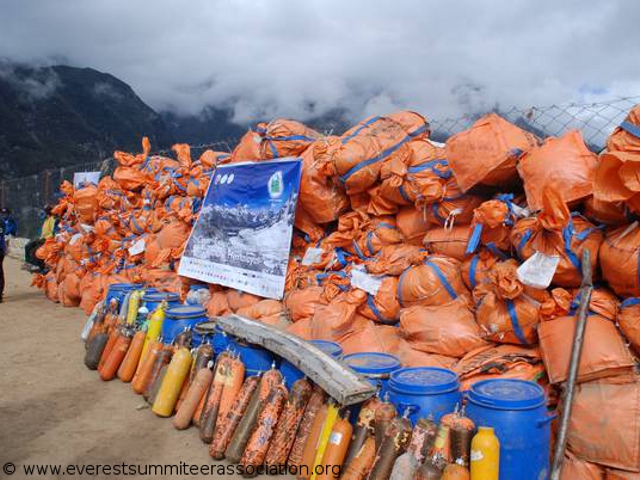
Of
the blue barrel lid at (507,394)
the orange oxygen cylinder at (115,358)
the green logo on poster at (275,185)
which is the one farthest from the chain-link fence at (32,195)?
the blue barrel lid at (507,394)

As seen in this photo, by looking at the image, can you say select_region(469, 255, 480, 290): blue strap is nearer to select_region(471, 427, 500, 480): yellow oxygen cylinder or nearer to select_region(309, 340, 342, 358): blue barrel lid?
select_region(309, 340, 342, 358): blue barrel lid

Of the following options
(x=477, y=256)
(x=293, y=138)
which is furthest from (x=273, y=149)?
(x=477, y=256)

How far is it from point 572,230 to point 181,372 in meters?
2.78

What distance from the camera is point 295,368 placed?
119 inches

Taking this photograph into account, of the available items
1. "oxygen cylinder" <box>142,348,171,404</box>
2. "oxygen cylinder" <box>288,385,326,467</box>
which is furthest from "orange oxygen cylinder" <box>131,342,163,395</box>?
"oxygen cylinder" <box>288,385,326,467</box>

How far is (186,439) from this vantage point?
128 inches

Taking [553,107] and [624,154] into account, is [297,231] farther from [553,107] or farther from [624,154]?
[624,154]

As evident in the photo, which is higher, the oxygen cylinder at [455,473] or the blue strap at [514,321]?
the blue strap at [514,321]

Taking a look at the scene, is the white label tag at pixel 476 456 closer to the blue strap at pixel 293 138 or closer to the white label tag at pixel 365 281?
the white label tag at pixel 365 281

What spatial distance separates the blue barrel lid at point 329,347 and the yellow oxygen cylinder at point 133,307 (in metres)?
2.32

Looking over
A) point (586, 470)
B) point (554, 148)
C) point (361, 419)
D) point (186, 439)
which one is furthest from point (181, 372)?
point (554, 148)

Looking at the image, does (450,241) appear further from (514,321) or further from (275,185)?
(275,185)

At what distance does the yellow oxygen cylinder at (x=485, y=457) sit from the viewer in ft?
6.65

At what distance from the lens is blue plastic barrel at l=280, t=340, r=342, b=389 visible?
9.89ft
